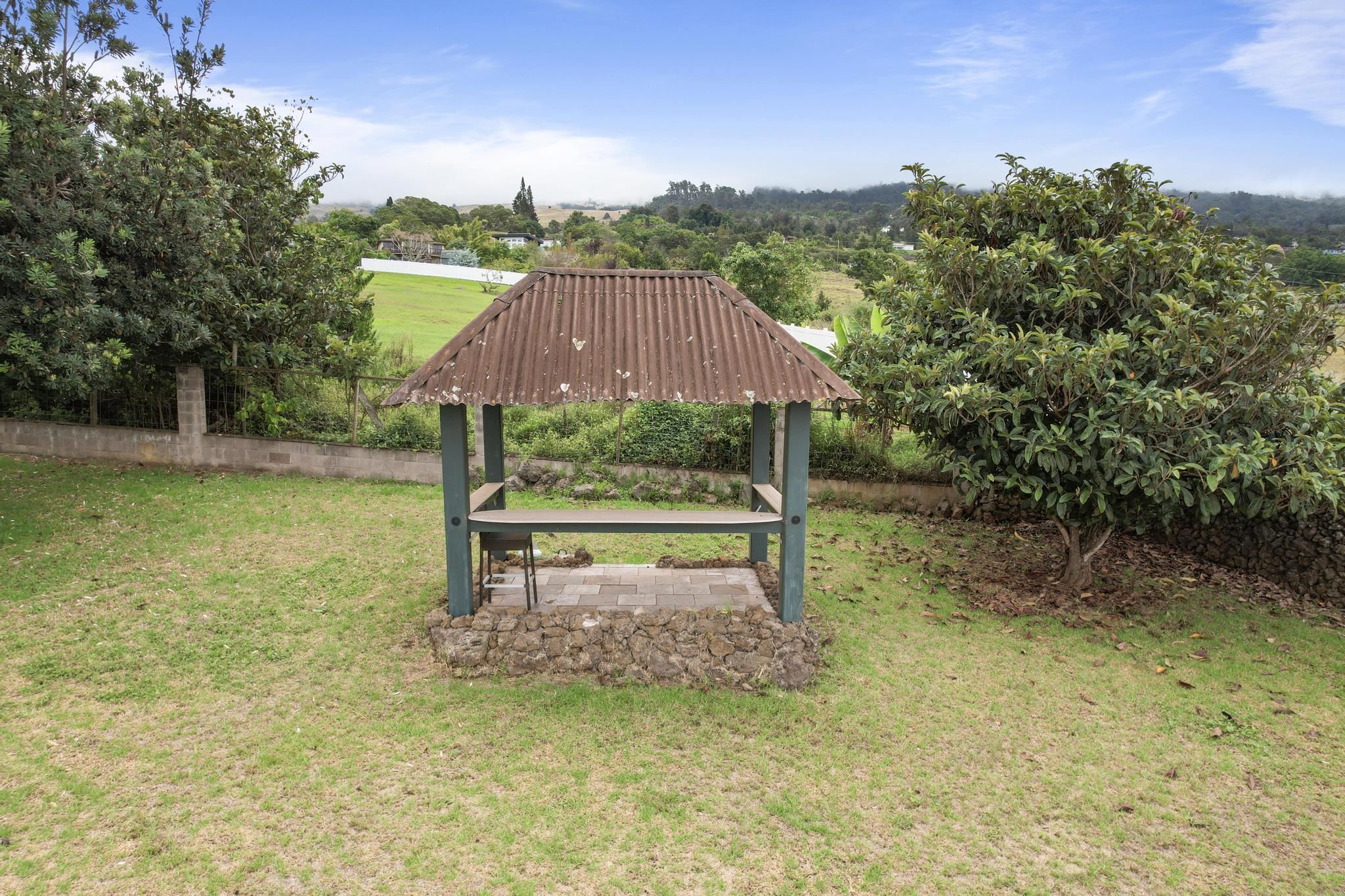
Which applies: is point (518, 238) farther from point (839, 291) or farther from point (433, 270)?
point (839, 291)

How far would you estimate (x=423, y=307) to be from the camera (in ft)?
108

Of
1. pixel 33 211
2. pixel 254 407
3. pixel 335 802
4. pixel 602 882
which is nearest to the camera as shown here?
pixel 602 882

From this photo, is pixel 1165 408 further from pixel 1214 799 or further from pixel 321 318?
pixel 321 318

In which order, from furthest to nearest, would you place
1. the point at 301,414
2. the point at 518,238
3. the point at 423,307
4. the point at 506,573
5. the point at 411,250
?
the point at 518,238 < the point at 411,250 < the point at 423,307 < the point at 301,414 < the point at 506,573

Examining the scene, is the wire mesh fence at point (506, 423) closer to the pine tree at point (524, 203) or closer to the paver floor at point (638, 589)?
the paver floor at point (638, 589)

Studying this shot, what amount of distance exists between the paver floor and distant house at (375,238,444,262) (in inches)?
1997

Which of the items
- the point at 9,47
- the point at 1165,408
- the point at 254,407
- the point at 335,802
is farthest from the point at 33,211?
the point at 1165,408

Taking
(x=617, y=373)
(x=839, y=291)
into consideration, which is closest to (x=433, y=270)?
(x=839, y=291)

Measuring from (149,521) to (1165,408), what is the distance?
12.2 metres

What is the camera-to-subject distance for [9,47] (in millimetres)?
9453

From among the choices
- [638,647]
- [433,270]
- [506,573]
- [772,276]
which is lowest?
[638,647]

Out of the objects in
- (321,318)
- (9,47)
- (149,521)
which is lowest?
(149,521)

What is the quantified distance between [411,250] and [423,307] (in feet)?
83.6

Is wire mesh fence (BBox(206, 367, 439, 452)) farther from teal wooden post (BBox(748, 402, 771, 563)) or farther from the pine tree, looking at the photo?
the pine tree
